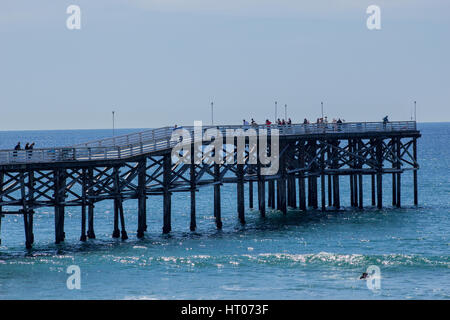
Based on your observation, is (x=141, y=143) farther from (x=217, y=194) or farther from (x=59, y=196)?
(x=217, y=194)

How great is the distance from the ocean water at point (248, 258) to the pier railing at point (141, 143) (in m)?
4.74

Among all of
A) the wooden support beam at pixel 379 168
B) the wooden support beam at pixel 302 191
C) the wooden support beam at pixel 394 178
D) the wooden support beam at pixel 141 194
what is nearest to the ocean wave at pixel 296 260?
the wooden support beam at pixel 141 194

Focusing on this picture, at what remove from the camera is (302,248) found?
4988cm

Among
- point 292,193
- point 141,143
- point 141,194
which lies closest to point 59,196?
point 141,194

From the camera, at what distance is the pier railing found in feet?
155

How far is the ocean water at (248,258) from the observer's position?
129 ft

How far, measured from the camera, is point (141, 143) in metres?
51.1

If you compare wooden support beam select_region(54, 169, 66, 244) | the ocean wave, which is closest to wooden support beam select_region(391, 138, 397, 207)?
the ocean wave

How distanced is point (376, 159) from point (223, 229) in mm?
14380

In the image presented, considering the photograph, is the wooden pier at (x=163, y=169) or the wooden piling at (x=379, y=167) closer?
the wooden pier at (x=163, y=169)

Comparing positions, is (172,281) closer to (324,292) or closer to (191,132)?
(324,292)

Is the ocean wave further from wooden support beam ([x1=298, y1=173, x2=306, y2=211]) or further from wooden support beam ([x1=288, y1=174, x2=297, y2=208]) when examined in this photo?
wooden support beam ([x1=288, y1=174, x2=297, y2=208])

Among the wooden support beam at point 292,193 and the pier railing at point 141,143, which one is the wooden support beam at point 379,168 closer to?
the pier railing at point 141,143
